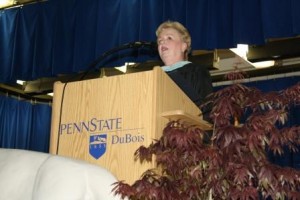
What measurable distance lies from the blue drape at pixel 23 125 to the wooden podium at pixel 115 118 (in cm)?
561

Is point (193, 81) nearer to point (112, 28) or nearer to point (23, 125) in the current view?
point (112, 28)

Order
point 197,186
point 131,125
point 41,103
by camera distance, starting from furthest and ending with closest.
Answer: point 41,103 → point 131,125 → point 197,186

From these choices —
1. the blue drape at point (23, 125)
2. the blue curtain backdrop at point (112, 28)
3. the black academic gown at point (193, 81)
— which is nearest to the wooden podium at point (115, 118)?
the black academic gown at point (193, 81)

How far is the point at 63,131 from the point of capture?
175 centimetres

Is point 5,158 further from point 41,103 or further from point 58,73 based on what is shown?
point 41,103

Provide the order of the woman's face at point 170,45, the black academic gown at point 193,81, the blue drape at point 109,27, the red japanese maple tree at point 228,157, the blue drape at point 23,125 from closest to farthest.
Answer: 1. the red japanese maple tree at point 228,157
2. the black academic gown at point 193,81
3. the woman's face at point 170,45
4. the blue drape at point 109,27
5. the blue drape at point 23,125

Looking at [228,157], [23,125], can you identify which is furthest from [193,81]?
[23,125]

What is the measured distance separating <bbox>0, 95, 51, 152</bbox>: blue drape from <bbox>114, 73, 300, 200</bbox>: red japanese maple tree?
5.94 metres

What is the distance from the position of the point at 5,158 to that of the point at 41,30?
3703 mm

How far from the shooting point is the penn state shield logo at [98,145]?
5.40 feet

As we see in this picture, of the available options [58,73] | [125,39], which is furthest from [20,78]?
[125,39]

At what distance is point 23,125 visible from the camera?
7305 millimetres

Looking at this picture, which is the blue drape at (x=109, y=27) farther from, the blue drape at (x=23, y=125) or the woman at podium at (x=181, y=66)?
the blue drape at (x=23, y=125)

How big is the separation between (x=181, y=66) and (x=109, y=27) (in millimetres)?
2481
